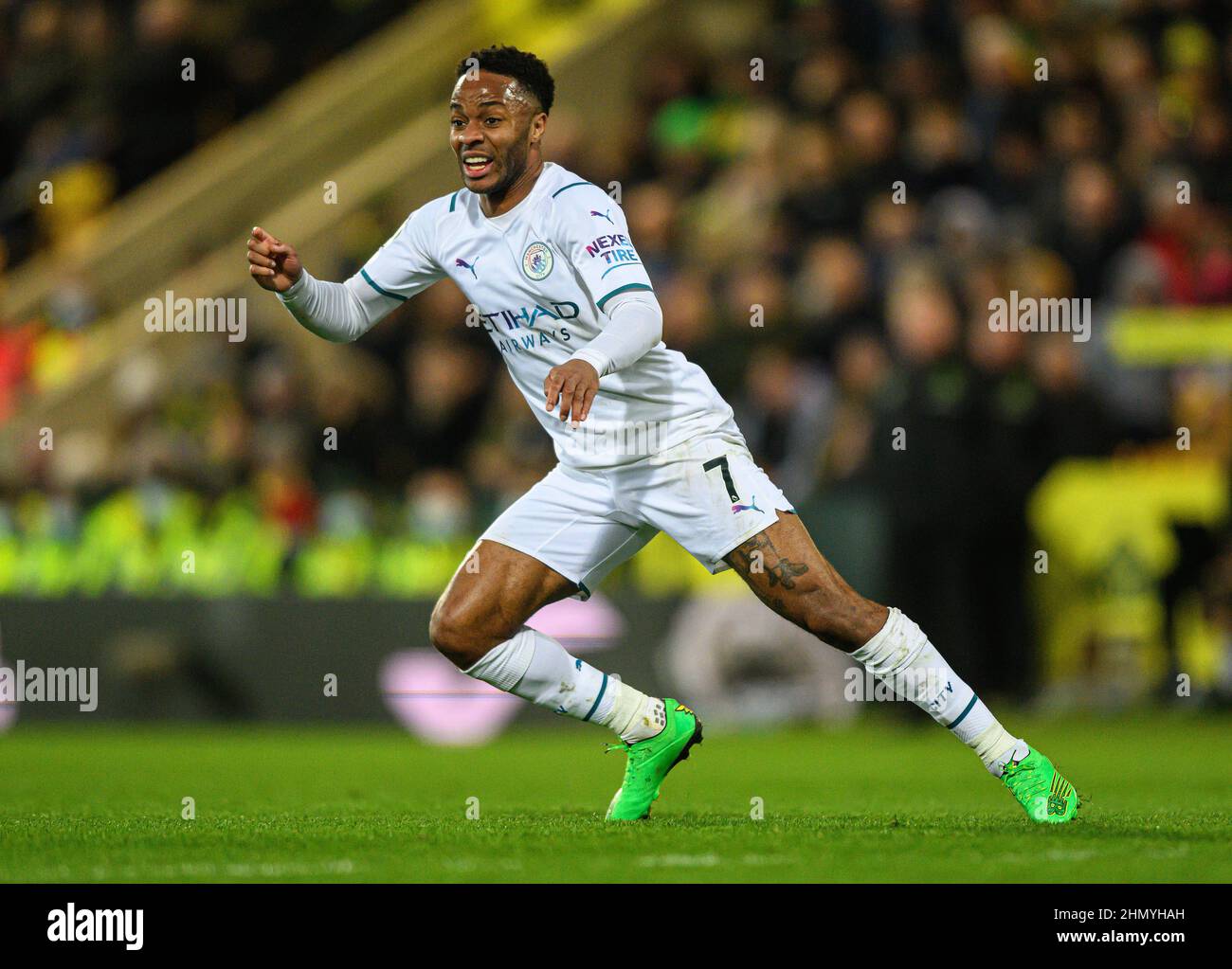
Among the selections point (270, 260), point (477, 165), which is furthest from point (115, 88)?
point (477, 165)

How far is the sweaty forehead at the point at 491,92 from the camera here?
6785 millimetres

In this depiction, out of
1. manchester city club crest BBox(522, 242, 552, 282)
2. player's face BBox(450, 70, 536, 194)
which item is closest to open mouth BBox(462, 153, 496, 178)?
player's face BBox(450, 70, 536, 194)

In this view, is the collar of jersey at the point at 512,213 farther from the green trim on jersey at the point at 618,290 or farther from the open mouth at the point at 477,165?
the green trim on jersey at the point at 618,290

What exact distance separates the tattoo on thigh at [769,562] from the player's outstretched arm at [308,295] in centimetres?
159

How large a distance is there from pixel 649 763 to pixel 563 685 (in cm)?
41

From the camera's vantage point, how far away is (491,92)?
6785mm

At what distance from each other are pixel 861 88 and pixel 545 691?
9836mm

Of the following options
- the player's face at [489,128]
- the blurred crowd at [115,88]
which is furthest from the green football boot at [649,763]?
the blurred crowd at [115,88]

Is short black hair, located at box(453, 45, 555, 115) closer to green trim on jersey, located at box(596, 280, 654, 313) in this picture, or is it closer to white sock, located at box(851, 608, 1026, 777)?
green trim on jersey, located at box(596, 280, 654, 313)

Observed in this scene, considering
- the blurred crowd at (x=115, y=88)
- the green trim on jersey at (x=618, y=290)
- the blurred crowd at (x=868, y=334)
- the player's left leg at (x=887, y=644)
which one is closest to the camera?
the green trim on jersey at (x=618, y=290)

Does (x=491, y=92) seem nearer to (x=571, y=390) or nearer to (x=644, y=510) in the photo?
(x=571, y=390)

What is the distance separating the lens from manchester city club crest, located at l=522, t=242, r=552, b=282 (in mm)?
6754
